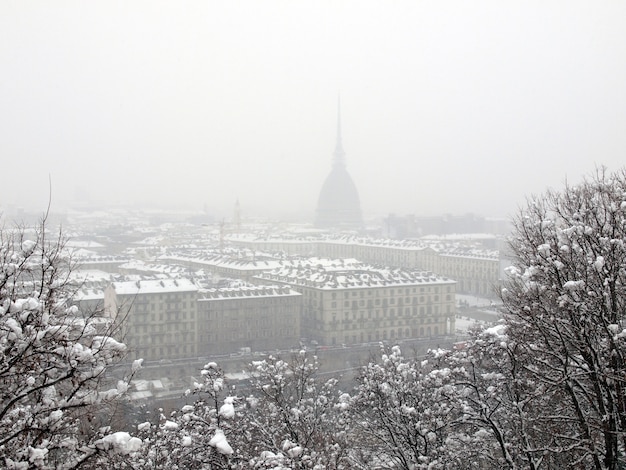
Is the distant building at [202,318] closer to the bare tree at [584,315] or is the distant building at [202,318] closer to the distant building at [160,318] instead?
the distant building at [160,318]

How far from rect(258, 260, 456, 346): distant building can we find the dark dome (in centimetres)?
10105

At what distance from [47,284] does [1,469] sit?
1.80 metres

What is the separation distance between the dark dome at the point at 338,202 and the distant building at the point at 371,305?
10105 centimetres

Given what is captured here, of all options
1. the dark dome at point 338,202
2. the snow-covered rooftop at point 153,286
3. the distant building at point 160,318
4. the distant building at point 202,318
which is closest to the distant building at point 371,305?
the distant building at point 202,318

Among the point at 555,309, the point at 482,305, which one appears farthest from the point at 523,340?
the point at 482,305

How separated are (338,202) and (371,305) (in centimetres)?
11733

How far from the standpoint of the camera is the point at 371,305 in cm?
4556

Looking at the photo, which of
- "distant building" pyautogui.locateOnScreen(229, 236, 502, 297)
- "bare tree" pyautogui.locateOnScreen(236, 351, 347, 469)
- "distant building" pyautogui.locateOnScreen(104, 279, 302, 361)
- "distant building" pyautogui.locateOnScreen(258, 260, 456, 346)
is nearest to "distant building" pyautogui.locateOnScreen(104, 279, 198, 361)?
"distant building" pyautogui.locateOnScreen(104, 279, 302, 361)

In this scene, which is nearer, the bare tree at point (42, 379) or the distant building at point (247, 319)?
the bare tree at point (42, 379)

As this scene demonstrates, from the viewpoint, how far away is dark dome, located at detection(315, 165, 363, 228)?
15488cm

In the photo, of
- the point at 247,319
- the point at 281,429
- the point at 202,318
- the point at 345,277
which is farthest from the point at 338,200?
the point at 281,429

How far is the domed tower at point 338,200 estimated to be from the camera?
508 ft

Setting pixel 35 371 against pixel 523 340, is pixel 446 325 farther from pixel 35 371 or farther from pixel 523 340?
pixel 35 371

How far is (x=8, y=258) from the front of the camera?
21.4 ft
